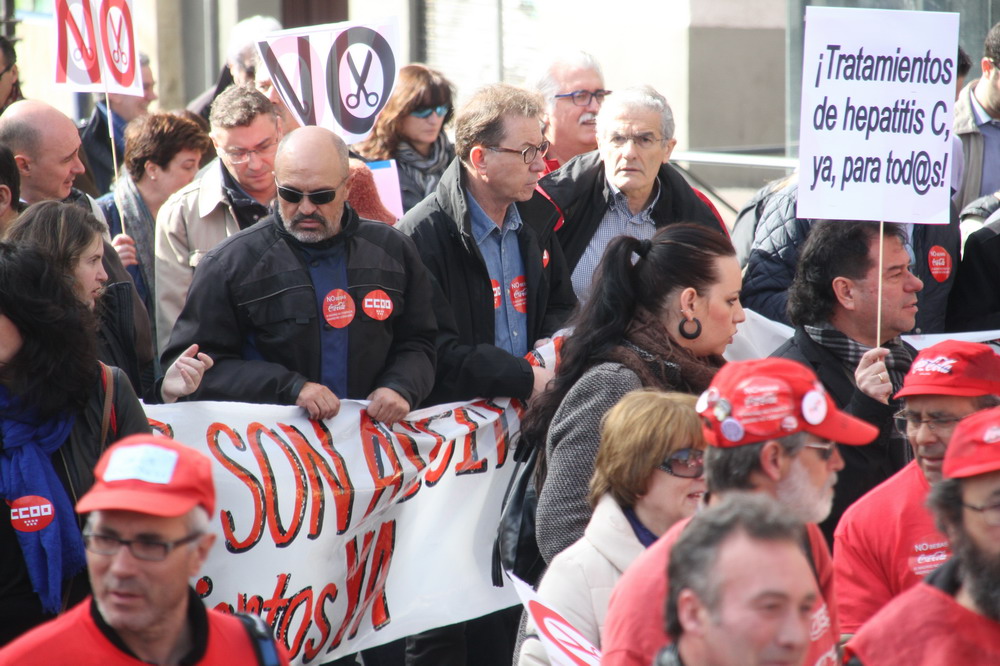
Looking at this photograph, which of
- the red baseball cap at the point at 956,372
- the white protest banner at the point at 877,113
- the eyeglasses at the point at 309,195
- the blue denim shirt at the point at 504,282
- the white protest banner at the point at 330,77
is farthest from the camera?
the white protest banner at the point at 330,77

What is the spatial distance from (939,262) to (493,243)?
6.42ft


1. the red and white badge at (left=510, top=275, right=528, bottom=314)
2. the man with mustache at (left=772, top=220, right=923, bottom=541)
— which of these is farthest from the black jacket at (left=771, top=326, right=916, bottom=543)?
the red and white badge at (left=510, top=275, right=528, bottom=314)

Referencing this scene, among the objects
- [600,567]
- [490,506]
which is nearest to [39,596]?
[600,567]

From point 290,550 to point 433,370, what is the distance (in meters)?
0.86

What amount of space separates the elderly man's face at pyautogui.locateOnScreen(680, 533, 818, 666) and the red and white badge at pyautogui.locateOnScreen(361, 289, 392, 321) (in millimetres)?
2547

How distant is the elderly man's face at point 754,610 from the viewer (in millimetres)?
2611

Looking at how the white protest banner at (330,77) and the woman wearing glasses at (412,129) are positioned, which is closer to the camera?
the white protest banner at (330,77)

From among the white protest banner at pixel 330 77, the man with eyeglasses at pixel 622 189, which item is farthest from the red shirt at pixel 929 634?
the white protest banner at pixel 330 77

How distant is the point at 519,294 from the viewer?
A: 18.9 feet

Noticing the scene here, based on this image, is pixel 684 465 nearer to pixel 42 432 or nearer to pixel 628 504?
pixel 628 504

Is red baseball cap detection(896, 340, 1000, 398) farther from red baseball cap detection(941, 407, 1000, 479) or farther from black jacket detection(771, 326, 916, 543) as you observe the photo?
red baseball cap detection(941, 407, 1000, 479)

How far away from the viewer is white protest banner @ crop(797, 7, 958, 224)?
530 cm

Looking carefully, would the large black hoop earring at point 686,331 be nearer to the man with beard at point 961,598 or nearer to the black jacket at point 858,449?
the black jacket at point 858,449

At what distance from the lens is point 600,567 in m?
3.62
